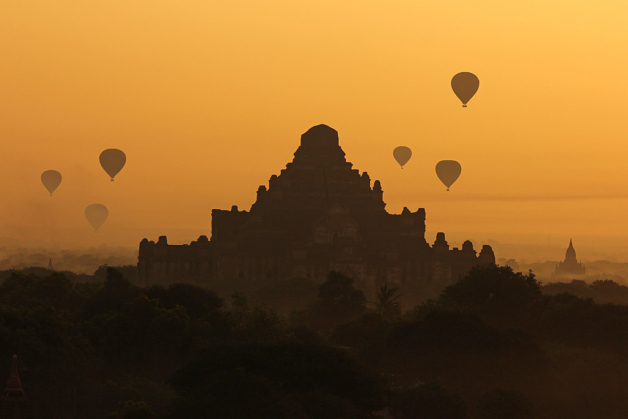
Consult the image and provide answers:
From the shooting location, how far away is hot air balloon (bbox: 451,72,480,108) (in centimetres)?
14712

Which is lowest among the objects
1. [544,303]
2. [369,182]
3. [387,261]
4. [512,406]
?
[512,406]

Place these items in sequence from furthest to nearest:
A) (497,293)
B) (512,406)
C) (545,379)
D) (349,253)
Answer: (349,253), (497,293), (545,379), (512,406)

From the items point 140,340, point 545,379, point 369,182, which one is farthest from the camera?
point 369,182

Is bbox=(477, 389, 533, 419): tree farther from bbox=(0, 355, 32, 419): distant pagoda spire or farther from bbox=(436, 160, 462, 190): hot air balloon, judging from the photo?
bbox=(436, 160, 462, 190): hot air balloon

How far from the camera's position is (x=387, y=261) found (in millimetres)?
170125

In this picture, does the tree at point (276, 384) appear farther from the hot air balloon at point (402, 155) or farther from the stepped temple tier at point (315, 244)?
the hot air balloon at point (402, 155)

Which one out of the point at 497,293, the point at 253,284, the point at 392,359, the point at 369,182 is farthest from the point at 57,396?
the point at 369,182

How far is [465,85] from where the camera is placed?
148125 millimetres

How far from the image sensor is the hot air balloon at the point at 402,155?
181 metres

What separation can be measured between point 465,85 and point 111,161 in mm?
45670

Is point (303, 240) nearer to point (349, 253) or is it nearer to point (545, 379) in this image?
point (349, 253)

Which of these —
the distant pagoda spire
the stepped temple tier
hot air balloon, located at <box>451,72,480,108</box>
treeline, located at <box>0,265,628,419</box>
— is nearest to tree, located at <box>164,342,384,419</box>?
treeline, located at <box>0,265,628,419</box>

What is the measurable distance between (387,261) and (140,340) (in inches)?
3275

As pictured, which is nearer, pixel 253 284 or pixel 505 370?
pixel 505 370
